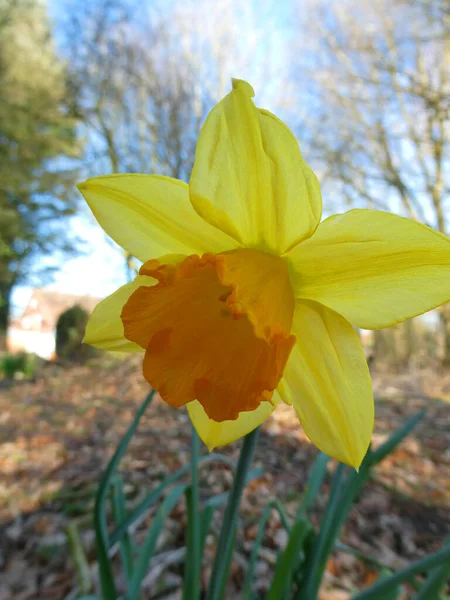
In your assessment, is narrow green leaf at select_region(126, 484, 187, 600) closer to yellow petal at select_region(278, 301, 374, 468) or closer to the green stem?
the green stem

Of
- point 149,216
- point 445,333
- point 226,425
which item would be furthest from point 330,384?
point 445,333

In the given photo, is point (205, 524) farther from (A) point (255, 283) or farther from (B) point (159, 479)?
(B) point (159, 479)

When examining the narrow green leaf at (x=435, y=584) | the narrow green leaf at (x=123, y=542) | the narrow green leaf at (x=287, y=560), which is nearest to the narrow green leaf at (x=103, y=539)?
the narrow green leaf at (x=123, y=542)

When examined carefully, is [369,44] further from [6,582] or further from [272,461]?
[6,582]

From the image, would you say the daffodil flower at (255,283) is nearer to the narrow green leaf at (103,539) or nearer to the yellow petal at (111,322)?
the yellow petal at (111,322)

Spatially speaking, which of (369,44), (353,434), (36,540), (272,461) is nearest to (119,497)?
(353,434)

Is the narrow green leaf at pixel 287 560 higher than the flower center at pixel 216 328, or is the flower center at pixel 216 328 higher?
the flower center at pixel 216 328
